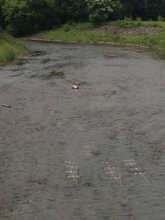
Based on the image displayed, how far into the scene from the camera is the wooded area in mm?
59281

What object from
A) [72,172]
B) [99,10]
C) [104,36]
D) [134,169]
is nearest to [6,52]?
[72,172]

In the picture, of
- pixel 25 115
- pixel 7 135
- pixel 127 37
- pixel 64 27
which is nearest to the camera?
→ pixel 7 135

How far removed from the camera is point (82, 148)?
12.7 m

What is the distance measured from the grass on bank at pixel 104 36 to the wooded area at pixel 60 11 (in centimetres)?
257

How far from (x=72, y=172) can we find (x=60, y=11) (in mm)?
57442

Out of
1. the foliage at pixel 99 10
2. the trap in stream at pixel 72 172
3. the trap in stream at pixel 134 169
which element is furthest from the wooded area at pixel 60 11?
the trap in stream at pixel 72 172

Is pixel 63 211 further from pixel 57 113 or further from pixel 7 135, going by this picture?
pixel 57 113

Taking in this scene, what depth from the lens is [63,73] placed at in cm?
2600

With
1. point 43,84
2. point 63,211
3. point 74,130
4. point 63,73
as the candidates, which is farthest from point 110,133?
point 63,73

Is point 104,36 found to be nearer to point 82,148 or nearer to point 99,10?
point 99,10

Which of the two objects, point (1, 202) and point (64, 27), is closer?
point (1, 202)

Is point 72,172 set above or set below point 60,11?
below

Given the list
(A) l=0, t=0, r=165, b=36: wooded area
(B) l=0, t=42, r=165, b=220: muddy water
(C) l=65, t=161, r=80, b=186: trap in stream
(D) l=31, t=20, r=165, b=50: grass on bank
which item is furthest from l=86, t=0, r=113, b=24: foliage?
(C) l=65, t=161, r=80, b=186: trap in stream

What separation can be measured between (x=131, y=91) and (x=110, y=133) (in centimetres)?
729
